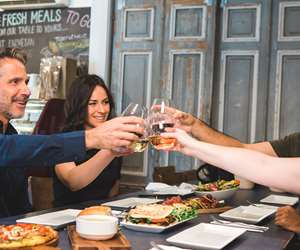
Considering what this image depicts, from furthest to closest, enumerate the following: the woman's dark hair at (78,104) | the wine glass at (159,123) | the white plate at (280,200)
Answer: the woman's dark hair at (78,104)
the white plate at (280,200)
the wine glass at (159,123)

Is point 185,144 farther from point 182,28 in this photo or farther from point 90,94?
point 182,28

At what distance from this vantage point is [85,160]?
257 centimetres

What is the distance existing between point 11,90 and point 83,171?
0.50m

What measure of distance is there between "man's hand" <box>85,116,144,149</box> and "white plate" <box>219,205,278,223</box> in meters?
0.48

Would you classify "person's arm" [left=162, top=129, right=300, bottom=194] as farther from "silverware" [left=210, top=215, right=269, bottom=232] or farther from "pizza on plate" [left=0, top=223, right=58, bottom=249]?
"pizza on plate" [left=0, top=223, right=58, bottom=249]

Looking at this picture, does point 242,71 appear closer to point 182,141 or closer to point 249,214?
point 249,214

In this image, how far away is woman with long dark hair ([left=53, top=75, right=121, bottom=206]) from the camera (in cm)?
235

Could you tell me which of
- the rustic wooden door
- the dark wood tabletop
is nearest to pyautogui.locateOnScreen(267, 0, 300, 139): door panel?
the rustic wooden door

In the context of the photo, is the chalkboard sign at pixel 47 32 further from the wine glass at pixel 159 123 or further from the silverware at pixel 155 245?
the silverware at pixel 155 245

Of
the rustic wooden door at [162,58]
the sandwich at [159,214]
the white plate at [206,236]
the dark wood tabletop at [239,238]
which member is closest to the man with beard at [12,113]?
the dark wood tabletop at [239,238]

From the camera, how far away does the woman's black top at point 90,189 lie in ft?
7.99

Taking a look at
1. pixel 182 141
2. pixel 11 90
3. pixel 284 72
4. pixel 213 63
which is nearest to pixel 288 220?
pixel 182 141

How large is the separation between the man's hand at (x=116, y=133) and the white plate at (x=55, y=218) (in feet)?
0.85

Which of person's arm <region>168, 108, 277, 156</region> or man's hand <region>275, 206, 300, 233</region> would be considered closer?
man's hand <region>275, 206, 300, 233</region>
